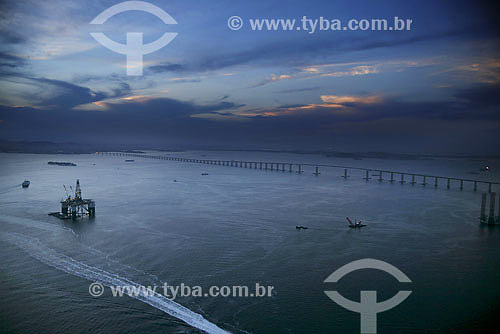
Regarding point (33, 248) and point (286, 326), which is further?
point (33, 248)

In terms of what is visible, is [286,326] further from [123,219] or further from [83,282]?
[123,219]

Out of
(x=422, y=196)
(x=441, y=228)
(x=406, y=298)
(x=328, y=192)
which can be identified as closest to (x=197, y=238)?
(x=406, y=298)

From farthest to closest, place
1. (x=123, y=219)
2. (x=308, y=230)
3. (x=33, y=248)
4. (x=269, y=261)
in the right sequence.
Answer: (x=123, y=219) < (x=308, y=230) < (x=33, y=248) < (x=269, y=261)

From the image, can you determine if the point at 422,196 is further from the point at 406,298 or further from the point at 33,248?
the point at 33,248

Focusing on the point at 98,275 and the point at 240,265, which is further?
the point at 240,265

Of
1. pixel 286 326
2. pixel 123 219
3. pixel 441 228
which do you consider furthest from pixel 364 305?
pixel 123 219

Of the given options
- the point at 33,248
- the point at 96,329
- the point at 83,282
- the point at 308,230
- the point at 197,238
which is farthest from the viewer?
the point at 308,230
